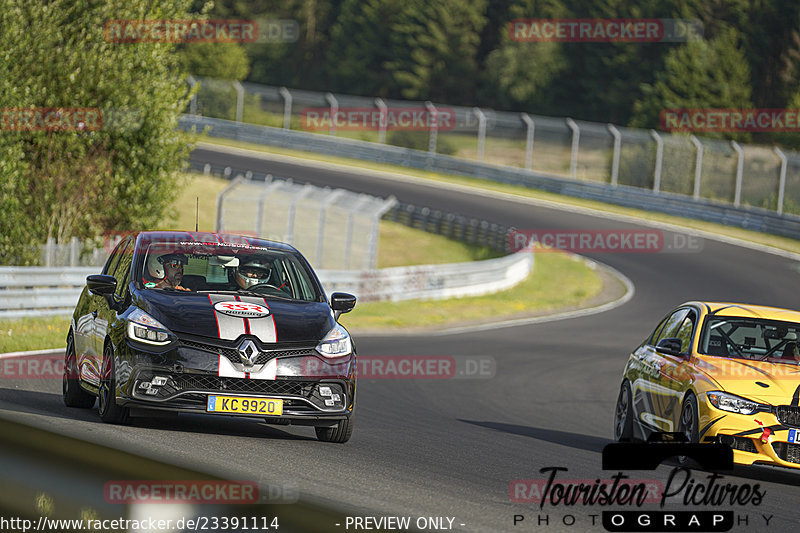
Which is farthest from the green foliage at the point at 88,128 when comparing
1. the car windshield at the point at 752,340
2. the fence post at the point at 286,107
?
the fence post at the point at 286,107

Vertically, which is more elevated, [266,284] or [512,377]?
[266,284]

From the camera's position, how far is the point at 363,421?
11648 millimetres

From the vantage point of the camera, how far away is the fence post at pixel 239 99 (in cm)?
6001

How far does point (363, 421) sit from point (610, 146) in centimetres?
4239

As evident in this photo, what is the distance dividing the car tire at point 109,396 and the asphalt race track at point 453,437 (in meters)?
0.10

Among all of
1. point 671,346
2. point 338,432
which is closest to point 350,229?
point 671,346

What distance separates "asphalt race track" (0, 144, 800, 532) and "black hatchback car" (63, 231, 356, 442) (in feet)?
1.03

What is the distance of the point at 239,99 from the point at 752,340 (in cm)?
5249

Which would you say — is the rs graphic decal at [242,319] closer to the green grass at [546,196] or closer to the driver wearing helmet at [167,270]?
the driver wearing helmet at [167,270]

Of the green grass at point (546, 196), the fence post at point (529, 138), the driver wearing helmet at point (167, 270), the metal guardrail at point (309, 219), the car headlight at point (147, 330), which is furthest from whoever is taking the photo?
the fence post at point (529, 138)

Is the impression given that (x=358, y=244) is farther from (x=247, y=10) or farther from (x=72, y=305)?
(x=247, y=10)

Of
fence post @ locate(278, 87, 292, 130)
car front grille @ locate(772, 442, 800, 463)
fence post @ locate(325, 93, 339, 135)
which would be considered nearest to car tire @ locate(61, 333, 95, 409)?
car front grille @ locate(772, 442, 800, 463)

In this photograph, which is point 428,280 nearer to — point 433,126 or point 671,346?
point 671,346

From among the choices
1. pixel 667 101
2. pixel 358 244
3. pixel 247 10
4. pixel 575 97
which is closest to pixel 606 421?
pixel 358 244
